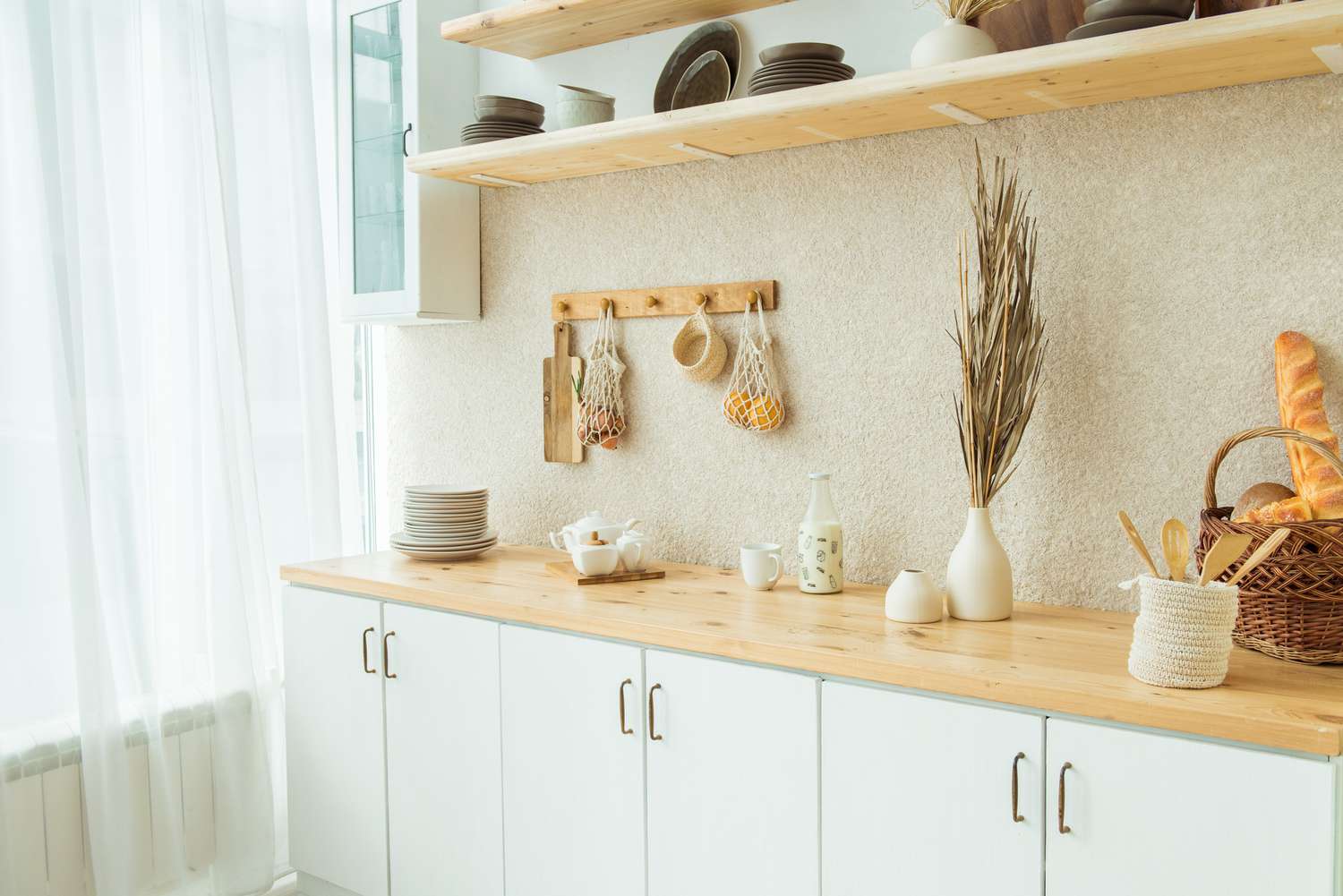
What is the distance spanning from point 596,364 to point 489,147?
593mm

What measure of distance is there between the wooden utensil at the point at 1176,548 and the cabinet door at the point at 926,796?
1.05 feet

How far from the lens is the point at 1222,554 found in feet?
5.09

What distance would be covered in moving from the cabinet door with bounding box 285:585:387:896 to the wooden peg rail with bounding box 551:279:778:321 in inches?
36.1

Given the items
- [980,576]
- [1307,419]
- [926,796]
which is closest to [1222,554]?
[1307,419]

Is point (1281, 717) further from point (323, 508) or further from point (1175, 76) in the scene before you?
point (323, 508)

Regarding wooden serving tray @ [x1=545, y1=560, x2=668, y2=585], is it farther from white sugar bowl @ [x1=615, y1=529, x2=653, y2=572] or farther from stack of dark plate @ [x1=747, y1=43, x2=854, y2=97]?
stack of dark plate @ [x1=747, y1=43, x2=854, y2=97]

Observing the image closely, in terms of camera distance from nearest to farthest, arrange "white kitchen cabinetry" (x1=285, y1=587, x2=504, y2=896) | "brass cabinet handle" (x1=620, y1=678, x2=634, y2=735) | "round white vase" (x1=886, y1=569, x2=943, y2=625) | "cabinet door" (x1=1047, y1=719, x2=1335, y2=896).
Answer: "cabinet door" (x1=1047, y1=719, x2=1335, y2=896)
"round white vase" (x1=886, y1=569, x2=943, y2=625)
"brass cabinet handle" (x1=620, y1=678, x2=634, y2=735)
"white kitchen cabinetry" (x1=285, y1=587, x2=504, y2=896)

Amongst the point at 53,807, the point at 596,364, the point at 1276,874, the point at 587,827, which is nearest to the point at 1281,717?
the point at 1276,874

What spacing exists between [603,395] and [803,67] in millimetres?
970

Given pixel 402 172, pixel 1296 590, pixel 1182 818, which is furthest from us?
pixel 402 172

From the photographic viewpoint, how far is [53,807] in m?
2.43

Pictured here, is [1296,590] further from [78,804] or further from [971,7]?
[78,804]

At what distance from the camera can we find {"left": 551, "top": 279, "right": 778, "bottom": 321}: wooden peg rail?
8.07ft

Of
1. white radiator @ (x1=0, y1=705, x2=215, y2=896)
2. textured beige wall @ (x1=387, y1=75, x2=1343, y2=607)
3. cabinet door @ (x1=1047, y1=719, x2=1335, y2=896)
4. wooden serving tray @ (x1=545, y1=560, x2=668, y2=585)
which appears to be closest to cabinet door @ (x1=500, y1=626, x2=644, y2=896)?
wooden serving tray @ (x1=545, y1=560, x2=668, y2=585)
